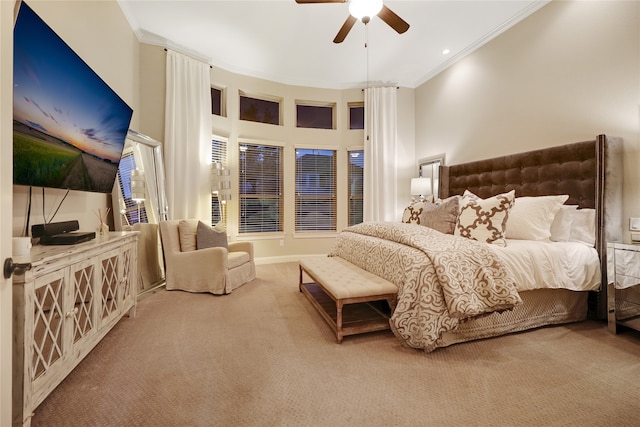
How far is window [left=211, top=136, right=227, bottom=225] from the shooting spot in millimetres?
4539

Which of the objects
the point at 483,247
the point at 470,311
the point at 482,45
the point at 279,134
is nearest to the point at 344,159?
the point at 279,134

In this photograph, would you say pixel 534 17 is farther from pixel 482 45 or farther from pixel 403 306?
pixel 403 306

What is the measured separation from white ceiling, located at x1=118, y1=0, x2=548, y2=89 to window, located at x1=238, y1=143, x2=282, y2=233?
134cm

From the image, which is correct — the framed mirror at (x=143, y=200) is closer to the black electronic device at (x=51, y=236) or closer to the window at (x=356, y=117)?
the black electronic device at (x=51, y=236)

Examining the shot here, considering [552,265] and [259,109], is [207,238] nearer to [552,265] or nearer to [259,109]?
[259,109]

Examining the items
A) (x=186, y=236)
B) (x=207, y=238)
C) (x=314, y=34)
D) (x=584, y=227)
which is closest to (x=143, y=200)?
(x=186, y=236)

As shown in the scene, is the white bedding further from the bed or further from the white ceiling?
the white ceiling

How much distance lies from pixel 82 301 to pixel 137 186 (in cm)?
208

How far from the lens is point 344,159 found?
5.30 m

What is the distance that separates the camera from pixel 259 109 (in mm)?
4988

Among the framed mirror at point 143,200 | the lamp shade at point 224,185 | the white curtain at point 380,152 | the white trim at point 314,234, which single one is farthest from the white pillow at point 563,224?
the framed mirror at point 143,200

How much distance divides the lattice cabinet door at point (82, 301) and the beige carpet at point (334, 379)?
26 centimetres

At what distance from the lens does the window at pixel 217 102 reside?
15.1ft

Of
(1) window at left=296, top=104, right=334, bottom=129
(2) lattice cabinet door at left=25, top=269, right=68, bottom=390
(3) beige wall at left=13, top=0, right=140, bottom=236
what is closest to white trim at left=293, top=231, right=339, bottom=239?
(1) window at left=296, top=104, right=334, bottom=129
